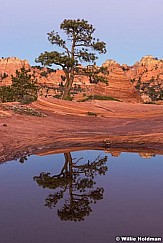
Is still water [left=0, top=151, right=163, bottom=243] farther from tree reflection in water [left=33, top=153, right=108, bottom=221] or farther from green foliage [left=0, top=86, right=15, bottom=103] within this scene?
green foliage [left=0, top=86, right=15, bottom=103]

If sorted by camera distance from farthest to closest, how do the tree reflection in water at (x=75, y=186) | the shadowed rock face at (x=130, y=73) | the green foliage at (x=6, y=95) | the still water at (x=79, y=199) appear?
1. the shadowed rock face at (x=130, y=73)
2. the green foliage at (x=6, y=95)
3. the tree reflection in water at (x=75, y=186)
4. the still water at (x=79, y=199)

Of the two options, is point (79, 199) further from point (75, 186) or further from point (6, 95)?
point (6, 95)

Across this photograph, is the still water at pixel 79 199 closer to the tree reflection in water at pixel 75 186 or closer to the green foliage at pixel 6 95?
the tree reflection in water at pixel 75 186

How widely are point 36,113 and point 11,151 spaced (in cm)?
Result: 912

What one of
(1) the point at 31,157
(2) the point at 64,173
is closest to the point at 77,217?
(2) the point at 64,173

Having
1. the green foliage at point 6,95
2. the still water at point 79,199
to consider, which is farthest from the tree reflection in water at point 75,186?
the green foliage at point 6,95

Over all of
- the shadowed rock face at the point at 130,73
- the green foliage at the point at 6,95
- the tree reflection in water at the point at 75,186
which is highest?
the shadowed rock face at the point at 130,73

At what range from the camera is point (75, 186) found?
755cm

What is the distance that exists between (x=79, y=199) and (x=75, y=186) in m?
0.95

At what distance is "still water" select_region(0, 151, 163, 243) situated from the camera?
16.3ft

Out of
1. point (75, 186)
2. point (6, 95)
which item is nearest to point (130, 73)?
point (6, 95)

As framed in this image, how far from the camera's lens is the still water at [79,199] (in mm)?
4973

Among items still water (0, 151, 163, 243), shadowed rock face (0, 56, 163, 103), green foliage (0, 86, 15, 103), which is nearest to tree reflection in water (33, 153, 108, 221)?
still water (0, 151, 163, 243)

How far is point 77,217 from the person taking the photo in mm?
5641
